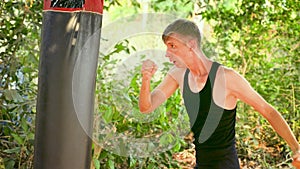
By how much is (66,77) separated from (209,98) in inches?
24.5

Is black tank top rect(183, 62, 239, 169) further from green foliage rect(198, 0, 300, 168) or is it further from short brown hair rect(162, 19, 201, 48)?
green foliage rect(198, 0, 300, 168)

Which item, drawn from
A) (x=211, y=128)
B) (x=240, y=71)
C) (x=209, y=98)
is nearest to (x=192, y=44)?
(x=209, y=98)

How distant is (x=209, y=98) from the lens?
7.70ft

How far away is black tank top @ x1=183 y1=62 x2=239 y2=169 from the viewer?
2346mm

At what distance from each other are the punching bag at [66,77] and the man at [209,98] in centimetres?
28

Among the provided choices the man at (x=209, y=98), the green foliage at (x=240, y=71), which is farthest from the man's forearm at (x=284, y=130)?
the green foliage at (x=240, y=71)

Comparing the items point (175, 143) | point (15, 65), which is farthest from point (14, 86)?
point (175, 143)

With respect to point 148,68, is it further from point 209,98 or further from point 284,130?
point 284,130

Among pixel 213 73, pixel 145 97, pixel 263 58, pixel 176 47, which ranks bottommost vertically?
pixel 145 97

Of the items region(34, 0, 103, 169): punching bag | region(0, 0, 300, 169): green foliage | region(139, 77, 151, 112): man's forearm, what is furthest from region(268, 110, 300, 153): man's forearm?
region(0, 0, 300, 169): green foliage

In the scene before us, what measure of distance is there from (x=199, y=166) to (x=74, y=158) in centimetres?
61

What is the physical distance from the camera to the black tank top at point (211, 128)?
2.35 m

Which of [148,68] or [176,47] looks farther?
[176,47]

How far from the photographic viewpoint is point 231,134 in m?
2.41
